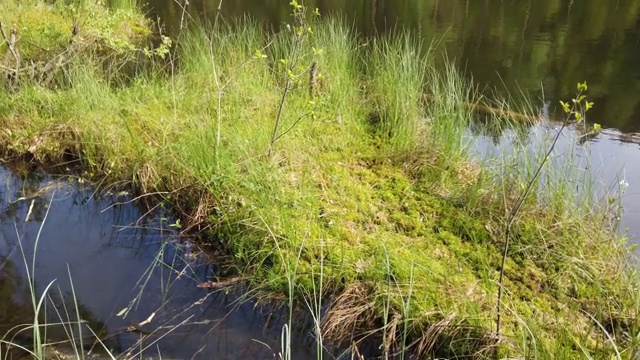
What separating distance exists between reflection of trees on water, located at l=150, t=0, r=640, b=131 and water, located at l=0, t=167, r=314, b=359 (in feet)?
17.4

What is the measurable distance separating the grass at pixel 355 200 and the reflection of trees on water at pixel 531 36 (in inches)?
133

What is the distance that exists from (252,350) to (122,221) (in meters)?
1.64

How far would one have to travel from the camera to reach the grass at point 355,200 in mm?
2742

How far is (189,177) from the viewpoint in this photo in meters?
3.97

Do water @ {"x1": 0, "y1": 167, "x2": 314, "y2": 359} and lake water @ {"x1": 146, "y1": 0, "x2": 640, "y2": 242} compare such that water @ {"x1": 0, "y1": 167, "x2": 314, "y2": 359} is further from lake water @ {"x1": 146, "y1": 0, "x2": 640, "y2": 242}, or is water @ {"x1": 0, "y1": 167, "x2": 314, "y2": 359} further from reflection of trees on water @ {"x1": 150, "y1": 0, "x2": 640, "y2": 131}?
reflection of trees on water @ {"x1": 150, "y1": 0, "x2": 640, "y2": 131}

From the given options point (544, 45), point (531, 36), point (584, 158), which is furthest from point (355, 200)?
point (531, 36)

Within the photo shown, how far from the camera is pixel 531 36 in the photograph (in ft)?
36.5

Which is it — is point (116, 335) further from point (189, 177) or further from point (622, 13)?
point (622, 13)

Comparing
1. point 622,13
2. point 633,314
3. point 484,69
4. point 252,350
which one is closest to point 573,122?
point 484,69

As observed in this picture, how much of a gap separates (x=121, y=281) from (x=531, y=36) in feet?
33.3

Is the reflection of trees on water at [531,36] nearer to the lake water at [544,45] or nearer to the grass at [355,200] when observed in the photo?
the lake water at [544,45]

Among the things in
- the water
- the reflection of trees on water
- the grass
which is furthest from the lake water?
the water

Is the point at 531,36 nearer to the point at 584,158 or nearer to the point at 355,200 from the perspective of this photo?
the point at 584,158

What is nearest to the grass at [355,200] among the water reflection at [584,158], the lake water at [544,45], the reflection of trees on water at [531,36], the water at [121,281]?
the water reflection at [584,158]
